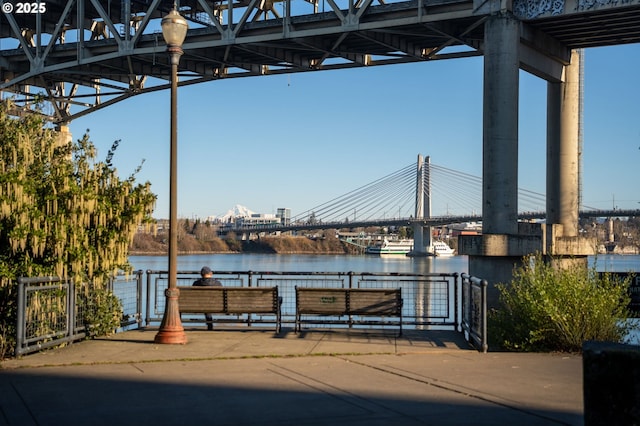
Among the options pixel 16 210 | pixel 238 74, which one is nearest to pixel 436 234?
pixel 238 74

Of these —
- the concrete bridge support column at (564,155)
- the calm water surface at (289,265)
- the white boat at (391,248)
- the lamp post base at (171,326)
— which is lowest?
the calm water surface at (289,265)

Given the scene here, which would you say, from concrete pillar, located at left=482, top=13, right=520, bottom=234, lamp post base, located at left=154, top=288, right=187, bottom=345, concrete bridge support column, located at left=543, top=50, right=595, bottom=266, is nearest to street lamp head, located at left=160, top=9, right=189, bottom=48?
lamp post base, located at left=154, top=288, right=187, bottom=345

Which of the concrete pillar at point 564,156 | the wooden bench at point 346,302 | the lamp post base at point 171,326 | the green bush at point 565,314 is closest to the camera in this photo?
the green bush at point 565,314

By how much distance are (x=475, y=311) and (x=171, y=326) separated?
5191 millimetres

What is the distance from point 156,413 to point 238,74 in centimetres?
2884

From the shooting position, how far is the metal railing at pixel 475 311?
A: 12906 millimetres

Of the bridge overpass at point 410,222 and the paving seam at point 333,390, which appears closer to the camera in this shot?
the paving seam at point 333,390

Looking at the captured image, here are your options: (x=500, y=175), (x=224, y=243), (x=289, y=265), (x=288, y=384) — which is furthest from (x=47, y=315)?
(x=224, y=243)

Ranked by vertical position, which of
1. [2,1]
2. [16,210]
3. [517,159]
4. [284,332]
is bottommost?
[284,332]

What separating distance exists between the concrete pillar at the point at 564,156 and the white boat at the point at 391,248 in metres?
122

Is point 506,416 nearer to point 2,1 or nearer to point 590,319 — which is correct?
point 590,319

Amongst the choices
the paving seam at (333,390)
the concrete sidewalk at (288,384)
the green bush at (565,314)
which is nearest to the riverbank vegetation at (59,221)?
the concrete sidewalk at (288,384)

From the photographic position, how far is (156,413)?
852 cm

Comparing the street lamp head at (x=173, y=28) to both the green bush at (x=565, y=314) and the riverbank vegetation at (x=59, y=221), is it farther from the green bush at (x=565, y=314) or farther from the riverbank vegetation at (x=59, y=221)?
the green bush at (x=565, y=314)
